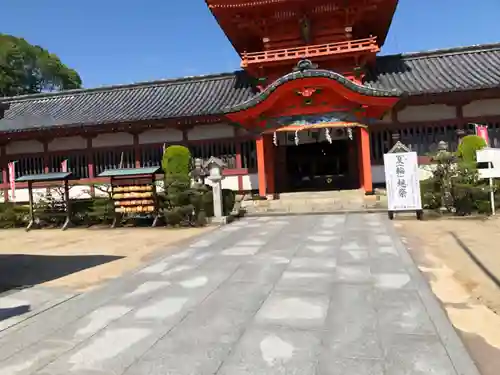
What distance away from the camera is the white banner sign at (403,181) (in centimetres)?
1070

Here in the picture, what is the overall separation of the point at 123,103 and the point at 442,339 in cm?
1723

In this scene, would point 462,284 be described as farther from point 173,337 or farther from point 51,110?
point 51,110

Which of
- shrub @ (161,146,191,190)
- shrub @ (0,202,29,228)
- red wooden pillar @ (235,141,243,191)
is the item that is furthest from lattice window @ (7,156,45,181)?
red wooden pillar @ (235,141,243,191)

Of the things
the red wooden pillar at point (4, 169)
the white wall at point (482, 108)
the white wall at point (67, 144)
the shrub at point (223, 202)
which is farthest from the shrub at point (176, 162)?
the white wall at point (482, 108)

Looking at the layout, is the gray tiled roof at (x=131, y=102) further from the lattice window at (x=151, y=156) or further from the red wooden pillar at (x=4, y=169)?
the lattice window at (x=151, y=156)

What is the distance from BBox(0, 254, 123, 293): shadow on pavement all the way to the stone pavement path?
49.4 inches

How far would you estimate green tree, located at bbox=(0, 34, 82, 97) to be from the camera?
43.5 meters

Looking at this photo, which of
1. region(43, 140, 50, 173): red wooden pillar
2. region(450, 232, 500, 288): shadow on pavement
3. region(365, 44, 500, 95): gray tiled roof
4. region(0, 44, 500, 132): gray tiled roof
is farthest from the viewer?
region(43, 140, 50, 173): red wooden pillar

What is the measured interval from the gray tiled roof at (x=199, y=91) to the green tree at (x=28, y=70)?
27.9m

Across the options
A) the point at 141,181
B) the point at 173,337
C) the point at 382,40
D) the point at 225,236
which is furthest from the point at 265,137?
the point at 173,337

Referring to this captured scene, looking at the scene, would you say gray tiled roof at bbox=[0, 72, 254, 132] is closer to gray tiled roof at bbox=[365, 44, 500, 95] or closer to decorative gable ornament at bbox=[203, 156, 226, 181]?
decorative gable ornament at bbox=[203, 156, 226, 181]

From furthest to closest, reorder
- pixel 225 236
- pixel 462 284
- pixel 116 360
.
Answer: pixel 225 236 < pixel 462 284 < pixel 116 360

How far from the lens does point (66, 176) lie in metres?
12.7

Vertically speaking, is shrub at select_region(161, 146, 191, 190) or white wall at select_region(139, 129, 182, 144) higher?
white wall at select_region(139, 129, 182, 144)
